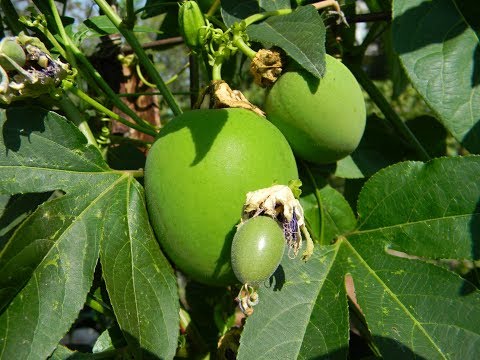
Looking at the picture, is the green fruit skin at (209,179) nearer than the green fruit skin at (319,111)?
Yes

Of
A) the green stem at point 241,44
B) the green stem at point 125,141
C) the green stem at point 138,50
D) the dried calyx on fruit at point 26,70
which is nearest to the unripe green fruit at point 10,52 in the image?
the dried calyx on fruit at point 26,70

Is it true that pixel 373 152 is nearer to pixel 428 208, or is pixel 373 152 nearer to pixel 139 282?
pixel 428 208

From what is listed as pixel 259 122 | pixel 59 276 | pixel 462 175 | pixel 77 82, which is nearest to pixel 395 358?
pixel 462 175

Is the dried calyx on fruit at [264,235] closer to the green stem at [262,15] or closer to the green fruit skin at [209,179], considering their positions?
the green fruit skin at [209,179]

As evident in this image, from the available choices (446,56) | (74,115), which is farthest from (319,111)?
(74,115)

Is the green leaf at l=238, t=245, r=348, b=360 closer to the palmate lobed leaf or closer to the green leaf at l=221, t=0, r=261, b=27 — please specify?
the palmate lobed leaf

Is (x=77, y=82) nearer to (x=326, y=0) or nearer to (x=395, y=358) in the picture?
(x=326, y=0)

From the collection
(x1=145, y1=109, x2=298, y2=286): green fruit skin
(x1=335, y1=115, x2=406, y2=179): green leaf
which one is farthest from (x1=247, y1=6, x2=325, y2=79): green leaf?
(x1=335, y1=115, x2=406, y2=179): green leaf
